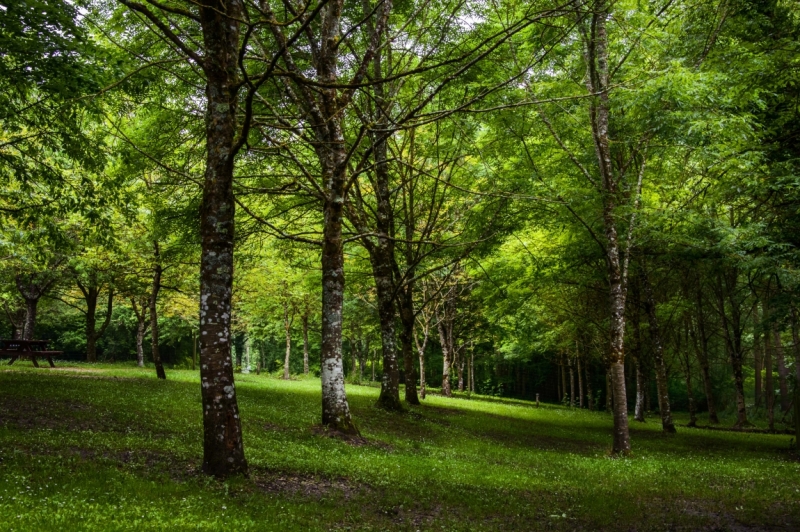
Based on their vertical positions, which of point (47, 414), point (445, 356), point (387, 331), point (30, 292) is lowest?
point (445, 356)

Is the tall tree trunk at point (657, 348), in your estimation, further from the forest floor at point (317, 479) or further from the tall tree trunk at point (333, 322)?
the tall tree trunk at point (333, 322)

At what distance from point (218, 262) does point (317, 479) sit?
4345 millimetres

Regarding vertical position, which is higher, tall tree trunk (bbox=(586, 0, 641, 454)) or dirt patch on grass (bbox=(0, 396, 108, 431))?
tall tree trunk (bbox=(586, 0, 641, 454))

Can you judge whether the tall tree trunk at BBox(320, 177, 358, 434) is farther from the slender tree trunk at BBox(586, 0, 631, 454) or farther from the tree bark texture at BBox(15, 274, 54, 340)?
the tree bark texture at BBox(15, 274, 54, 340)

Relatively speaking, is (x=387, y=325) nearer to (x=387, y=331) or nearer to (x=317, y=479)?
(x=387, y=331)

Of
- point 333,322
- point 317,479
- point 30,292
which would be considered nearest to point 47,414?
point 333,322

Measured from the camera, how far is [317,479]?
927 cm

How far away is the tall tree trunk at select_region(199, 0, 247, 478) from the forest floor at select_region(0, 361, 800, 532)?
56 centimetres

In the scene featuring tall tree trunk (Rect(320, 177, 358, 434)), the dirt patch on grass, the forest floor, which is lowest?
the forest floor

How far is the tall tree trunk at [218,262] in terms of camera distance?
322 inches

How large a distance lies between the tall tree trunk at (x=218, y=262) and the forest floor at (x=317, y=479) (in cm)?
56

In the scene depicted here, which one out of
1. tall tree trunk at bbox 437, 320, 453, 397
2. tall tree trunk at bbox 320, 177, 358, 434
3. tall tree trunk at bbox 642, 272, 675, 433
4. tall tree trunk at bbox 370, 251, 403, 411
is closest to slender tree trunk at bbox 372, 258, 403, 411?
tall tree trunk at bbox 370, 251, 403, 411

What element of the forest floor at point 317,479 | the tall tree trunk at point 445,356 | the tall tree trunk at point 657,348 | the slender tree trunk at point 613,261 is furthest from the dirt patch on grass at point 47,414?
the tall tree trunk at point 445,356

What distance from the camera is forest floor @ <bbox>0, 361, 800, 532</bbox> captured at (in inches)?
259
